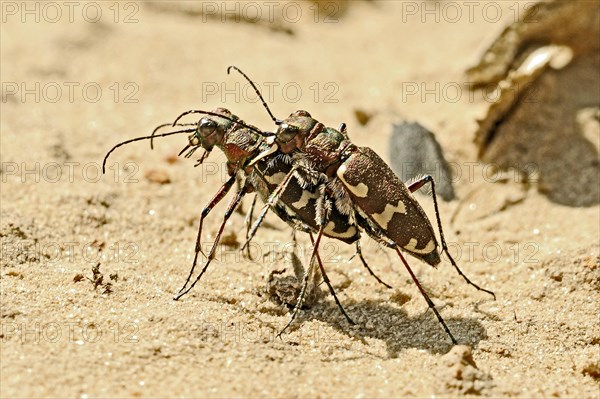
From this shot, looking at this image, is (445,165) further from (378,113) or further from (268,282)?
(268,282)

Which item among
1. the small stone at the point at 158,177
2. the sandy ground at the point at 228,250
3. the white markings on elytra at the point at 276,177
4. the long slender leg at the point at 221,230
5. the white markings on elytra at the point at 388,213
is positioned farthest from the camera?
the small stone at the point at 158,177

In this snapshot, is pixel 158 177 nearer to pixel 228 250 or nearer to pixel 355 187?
pixel 228 250

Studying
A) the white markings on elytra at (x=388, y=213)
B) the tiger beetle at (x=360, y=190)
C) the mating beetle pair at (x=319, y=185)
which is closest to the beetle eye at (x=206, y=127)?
the mating beetle pair at (x=319, y=185)

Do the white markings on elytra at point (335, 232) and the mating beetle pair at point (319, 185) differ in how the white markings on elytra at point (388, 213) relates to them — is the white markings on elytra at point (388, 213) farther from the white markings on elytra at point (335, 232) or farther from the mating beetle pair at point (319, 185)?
the white markings on elytra at point (335, 232)

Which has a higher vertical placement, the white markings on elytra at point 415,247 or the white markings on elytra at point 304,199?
the white markings on elytra at point 304,199

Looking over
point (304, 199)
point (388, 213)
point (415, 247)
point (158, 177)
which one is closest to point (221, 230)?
point (304, 199)

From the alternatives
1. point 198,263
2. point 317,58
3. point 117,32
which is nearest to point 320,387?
point 198,263
